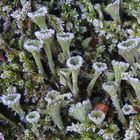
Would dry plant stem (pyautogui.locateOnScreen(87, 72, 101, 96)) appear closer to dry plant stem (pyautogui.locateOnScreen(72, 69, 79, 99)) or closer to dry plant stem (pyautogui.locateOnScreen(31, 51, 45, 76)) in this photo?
dry plant stem (pyautogui.locateOnScreen(72, 69, 79, 99))

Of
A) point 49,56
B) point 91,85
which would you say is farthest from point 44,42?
point 91,85

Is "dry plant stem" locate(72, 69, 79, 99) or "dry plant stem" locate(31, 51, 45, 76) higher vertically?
"dry plant stem" locate(31, 51, 45, 76)

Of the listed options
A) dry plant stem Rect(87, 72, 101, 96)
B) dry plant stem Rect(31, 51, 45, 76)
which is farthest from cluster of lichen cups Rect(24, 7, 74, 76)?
dry plant stem Rect(87, 72, 101, 96)

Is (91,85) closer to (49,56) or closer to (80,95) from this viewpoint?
(80,95)

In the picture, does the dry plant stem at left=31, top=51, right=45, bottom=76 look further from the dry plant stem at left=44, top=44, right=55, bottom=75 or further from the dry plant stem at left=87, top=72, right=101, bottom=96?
the dry plant stem at left=87, top=72, right=101, bottom=96

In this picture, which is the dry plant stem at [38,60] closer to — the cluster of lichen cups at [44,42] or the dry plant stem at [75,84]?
the cluster of lichen cups at [44,42]

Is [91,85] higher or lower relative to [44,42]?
lower

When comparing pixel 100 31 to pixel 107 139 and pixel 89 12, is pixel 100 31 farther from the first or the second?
pixel 107 139

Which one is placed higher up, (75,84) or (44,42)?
(44,42)

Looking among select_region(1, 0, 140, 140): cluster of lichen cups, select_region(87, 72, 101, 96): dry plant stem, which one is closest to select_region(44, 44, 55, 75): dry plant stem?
select_region(1, 0, 140, 140): cluster of lichen cups

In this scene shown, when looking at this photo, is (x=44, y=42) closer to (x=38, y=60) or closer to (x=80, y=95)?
(x=38, y=60)

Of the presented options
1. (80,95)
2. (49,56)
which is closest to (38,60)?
(49,56)

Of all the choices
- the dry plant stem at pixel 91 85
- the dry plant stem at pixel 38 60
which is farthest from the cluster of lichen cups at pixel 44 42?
the dry plant stem at pixel 91 85
